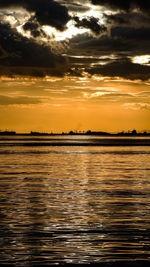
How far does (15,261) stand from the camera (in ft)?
56.5

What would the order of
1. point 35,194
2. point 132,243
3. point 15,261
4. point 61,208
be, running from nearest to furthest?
point 15,261 → point 132,243 → point 61,208 → point 35,194

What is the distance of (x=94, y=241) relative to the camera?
2047 cm

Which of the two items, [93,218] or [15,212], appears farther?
[15,212]

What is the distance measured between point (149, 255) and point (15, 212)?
1186 centimetres

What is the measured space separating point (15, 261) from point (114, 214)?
1133 centimetres

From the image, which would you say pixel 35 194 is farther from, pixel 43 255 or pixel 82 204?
pixel 43 255

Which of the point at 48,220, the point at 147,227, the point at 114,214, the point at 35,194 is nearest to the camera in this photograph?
the point at 147,227

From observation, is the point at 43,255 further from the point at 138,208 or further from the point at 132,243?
the point at 138,208

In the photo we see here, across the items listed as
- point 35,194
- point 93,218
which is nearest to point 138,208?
point 93,218

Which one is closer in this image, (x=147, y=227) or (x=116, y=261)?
(x=116, y=261)

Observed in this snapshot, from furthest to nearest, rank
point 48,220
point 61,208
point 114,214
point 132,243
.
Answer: point 61,208 < point 114,214 < point 48,220 < point 132,243

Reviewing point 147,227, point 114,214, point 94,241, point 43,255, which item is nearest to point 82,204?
point 114,214

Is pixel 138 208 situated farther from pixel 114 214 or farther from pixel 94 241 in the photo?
pixel 94 241

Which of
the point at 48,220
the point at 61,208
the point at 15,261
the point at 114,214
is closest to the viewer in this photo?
the point at 15,261
